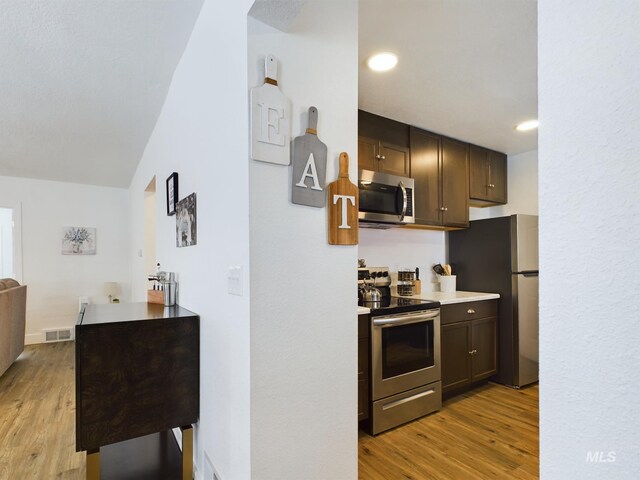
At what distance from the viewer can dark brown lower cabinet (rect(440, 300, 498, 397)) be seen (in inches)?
114

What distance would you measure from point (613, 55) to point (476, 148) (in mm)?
3562

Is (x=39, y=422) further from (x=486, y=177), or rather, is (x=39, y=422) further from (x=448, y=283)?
(x=486, y=177)

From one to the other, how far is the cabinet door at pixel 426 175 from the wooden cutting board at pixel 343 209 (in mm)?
1762

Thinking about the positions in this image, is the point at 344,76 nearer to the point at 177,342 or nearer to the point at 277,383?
the point at 277,383

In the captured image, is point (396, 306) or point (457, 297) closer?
point (396, 306)

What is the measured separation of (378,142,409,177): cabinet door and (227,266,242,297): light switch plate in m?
1.83

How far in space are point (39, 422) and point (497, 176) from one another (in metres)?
4.69

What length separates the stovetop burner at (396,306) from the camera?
94.0 inches

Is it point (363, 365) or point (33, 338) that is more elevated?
point (363, 365)

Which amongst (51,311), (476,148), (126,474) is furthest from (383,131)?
(51,311)

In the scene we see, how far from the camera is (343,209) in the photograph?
1458mm

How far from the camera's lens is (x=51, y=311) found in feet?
17.0
